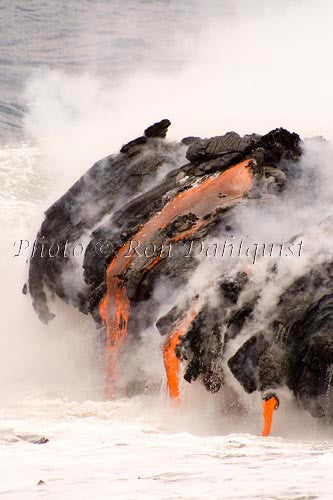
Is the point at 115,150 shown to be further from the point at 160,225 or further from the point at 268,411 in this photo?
the point at 268,411

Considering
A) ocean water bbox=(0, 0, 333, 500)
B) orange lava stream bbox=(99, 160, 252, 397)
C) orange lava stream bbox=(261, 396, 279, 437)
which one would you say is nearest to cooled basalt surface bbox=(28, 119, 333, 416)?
orange lava stream bbox=(99, 160, 252, 397)

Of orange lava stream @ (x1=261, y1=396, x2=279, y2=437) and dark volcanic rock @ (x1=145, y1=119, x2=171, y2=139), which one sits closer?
orange lava stream @ (x1=261, y1=396, x2=279, y2=437)

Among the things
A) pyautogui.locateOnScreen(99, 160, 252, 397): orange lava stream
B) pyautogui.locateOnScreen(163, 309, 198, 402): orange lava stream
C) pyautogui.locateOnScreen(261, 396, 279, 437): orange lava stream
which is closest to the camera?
pyautogui.locateOnScreen(261, 396, 279, 437): orange lava stream

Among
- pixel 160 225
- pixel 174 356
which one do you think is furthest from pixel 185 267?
pixel 174 356

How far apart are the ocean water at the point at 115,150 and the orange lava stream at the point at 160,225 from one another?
2.28ft

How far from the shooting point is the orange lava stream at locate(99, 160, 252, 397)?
14.2 m

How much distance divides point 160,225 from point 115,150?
1176cm

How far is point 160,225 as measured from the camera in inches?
Result: 570

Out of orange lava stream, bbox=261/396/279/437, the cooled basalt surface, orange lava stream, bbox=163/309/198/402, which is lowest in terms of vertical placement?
orange lava stream, bbox=261/396/279/437

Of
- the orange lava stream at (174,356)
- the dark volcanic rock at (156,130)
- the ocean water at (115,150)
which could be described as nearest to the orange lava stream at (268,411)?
the ocean water at (115,150)

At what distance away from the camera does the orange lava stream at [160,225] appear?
14.2 m

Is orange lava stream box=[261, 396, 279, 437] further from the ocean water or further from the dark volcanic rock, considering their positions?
the dark volcanic rock

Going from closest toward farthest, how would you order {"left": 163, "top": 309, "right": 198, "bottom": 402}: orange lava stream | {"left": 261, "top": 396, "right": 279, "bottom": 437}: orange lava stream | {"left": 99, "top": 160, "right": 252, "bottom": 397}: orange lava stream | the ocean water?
the ocean water, {"left": 261, "top": 396, "right": 279, "bottom": 437}: orange lava stream, {"left": 163, "top": 309, "right": 198, "bottom": 402}: orange lava stream, {"left": 99, "top": 160, "right": 252, "bottom": 397}: orange lava stream

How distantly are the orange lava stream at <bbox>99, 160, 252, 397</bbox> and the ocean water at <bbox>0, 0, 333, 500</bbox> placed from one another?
2.28 ft
